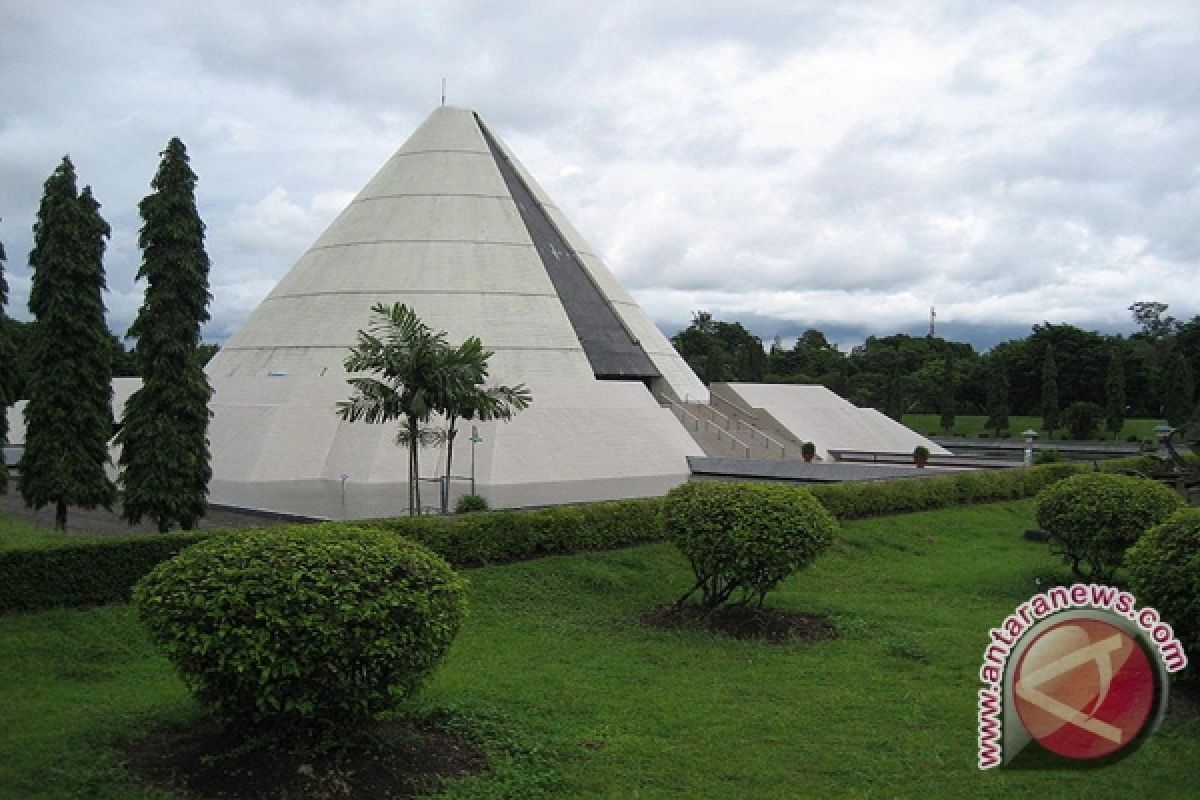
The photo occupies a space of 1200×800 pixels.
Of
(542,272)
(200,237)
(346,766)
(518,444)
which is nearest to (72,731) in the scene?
(346,766)

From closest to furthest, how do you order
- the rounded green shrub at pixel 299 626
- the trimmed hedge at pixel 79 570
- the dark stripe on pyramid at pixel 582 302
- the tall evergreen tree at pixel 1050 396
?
the rounded green shrub at pixel 299 626
the trimmed hedge at pixel 79 570
the dark stripe on pyramid at pixel 582 302
the tall evergreen tree at pixel 1050 396

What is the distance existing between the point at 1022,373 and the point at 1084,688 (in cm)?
5978

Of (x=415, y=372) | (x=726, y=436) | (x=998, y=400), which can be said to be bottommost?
(x=726, y=436)

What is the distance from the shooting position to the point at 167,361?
1694 cm

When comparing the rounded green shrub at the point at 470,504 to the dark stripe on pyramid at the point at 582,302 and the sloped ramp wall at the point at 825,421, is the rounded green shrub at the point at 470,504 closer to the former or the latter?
the dark stripe on pyramid at the point at 582,302

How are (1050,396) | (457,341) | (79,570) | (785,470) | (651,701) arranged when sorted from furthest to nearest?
(1050,396) → (457,341) → (785,470) → (79,570) → (651,701)

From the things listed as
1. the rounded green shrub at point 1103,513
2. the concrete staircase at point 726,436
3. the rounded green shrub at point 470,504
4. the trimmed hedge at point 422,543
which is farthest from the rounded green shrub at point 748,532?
the concrete staircase at point 726,436

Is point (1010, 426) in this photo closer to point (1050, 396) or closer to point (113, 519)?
point (1050, 396)

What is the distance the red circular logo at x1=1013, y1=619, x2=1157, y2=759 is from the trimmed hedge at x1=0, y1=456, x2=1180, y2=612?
14.8 ft

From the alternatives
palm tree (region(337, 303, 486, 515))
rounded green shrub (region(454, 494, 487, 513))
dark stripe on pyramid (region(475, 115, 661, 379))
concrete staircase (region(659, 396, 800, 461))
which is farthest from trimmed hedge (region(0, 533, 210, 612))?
concrete staircase (region(659, 396, 800, 461))

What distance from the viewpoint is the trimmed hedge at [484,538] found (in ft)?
34.6

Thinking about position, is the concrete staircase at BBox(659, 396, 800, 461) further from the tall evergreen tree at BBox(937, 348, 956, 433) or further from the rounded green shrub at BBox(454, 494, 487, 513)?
the tall evergreen tree at BBox(937, 348, 956, 433)

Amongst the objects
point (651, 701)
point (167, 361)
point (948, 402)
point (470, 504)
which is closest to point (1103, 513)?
point (651, 701)

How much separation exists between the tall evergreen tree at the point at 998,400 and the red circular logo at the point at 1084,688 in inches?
1884
